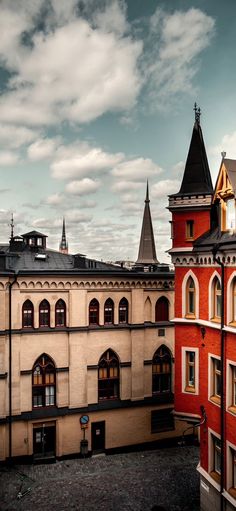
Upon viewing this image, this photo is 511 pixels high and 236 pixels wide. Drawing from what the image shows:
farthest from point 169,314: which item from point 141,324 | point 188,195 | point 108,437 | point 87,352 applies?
point 188,195

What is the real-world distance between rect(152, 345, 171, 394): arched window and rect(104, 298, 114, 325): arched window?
4.44 meters

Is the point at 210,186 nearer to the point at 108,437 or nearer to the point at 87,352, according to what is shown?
the point at 87,352

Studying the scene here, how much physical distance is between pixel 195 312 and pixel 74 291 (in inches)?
390

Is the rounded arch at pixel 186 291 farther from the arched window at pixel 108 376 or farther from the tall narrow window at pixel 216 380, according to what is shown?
the arched window at pixel 108 376

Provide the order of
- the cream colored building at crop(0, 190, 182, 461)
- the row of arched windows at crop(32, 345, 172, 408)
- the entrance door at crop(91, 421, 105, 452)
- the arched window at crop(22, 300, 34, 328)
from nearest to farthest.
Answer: the cream colored building at crop(0, 190, 182, 461) < the arched window at crop(22, 300, 34, 328) < the row of arched windows at crop(32, 345, 172, 408) < the entrance door at crop(91, 421, 105, 452)

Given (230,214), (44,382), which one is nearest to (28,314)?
(44,382)

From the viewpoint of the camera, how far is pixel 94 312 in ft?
96.2

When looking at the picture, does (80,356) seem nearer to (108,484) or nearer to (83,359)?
(83,359)

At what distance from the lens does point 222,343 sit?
61.0ft

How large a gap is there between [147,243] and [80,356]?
76.9 feet

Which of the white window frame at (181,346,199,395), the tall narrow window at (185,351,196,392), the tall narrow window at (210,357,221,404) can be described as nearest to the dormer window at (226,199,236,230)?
the tall narrow window at (210,357,221,404)

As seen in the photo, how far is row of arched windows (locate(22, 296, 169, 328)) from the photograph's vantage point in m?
27.8

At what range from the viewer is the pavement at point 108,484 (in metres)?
22.2

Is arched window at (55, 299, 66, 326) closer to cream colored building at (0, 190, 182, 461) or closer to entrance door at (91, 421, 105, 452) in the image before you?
cream colored building at (0, 190, 182, 461)
